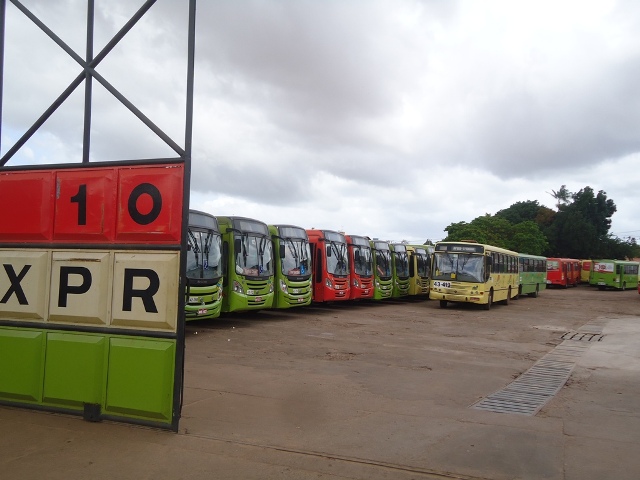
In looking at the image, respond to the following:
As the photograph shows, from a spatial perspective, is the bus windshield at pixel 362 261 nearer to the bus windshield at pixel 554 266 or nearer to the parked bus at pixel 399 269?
the parked bus at pixel 399 269

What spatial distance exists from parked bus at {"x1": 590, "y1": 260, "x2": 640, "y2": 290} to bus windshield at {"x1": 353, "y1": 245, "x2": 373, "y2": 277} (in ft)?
108

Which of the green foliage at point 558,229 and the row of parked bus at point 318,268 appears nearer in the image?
the row of parked bus at point 318,268

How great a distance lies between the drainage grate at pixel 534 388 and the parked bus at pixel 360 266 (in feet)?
37.8

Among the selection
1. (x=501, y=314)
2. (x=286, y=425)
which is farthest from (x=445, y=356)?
(x=501, y=314)

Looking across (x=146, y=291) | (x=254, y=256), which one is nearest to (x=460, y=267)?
(x=254, y=256)

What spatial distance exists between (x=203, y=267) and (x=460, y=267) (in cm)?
1296

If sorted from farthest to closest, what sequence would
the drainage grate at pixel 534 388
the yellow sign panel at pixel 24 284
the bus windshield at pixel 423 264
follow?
the bus windshield at pixel 423 264, the drainage grate at pixel 534 388, the yellow sign panel at pixel 24 284

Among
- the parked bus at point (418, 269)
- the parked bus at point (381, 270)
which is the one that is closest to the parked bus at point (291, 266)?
the parked bus at point (381, 270)

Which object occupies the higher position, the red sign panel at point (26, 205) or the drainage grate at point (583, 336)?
the red sign panel at point (26, 205)

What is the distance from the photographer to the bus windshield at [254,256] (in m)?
16.4

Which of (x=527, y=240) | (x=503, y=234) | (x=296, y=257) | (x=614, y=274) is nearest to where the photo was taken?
(x=296, y=257)

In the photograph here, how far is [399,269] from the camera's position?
94.1 ft

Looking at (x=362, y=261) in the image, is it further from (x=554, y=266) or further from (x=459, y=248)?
(x=554, y=266)

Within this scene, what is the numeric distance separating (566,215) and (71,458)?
76569 millimetres
